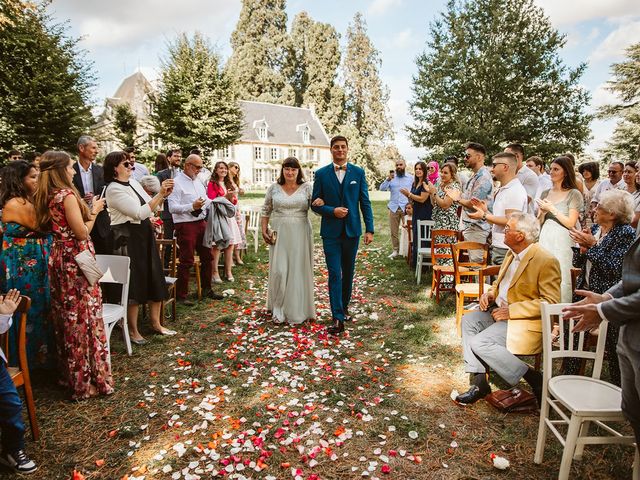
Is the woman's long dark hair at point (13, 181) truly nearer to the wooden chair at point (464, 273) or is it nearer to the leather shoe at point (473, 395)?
the leather shoe at point (473, 395)

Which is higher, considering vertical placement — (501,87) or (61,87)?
(501,87)

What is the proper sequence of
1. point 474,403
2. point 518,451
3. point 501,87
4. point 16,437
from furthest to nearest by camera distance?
1. point 501,87
2. point 474,403
3. point 518,451
4. point 16,437

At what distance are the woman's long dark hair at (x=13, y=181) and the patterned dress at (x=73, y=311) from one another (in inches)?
23.5

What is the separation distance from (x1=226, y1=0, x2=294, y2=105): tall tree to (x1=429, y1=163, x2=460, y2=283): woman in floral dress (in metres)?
38.4

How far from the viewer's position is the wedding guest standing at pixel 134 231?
434cm

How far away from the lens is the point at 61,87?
13.9m

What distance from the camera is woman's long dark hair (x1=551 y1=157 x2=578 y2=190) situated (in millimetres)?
4703

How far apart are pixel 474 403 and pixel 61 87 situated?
1669 cm

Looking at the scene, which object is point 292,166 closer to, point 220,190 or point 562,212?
point 220,190

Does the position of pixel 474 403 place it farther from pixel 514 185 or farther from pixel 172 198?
pixel 172 198

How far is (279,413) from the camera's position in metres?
3.47

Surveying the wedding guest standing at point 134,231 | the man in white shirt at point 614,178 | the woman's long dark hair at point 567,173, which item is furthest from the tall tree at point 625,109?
the wedding guest standing at point 134,231

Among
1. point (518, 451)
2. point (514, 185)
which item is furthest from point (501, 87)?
point (518, 451)

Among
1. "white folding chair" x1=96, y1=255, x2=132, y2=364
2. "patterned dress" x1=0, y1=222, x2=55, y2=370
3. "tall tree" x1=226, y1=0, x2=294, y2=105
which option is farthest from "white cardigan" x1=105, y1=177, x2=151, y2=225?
"tall tree" x1=226, y1=0, x2=294, y2=105
